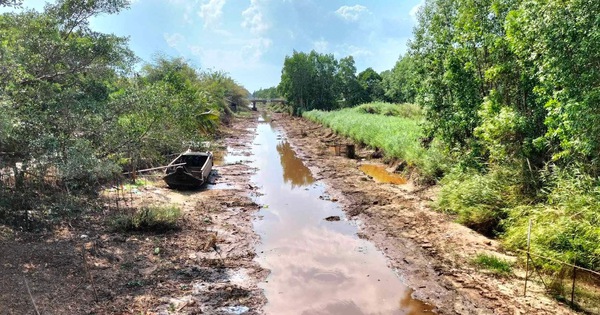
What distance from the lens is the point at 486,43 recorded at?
37.6 ft

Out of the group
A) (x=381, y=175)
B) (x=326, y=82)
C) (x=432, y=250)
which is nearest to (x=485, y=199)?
(x=432, y=250)

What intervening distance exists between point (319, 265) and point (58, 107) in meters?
7.14

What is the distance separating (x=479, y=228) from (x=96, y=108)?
1060 centimetres

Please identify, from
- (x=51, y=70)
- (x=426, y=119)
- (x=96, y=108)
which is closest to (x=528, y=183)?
(x=426, y=119)

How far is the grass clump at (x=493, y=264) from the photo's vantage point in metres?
8.00

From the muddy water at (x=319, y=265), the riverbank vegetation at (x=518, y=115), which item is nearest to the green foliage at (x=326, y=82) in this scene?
the riverbank vegetation at (x=518, y=115)

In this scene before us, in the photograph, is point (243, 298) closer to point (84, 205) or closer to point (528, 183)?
point (84, 205)

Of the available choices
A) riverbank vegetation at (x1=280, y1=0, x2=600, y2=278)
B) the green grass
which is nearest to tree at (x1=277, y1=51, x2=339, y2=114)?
the green grass

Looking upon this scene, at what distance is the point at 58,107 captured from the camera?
8578 millimetres

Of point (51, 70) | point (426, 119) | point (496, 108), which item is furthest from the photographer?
point (426, 119)

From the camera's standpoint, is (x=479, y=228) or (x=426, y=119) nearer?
(x=479, y=228)

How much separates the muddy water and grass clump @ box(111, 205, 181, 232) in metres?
2.62

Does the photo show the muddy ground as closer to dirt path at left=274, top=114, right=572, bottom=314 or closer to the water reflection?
dirt path at left=274, top=114, right=572, bottom=314

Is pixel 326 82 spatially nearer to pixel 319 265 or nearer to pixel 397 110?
pixel 397 110
